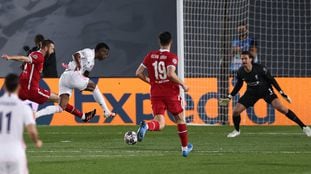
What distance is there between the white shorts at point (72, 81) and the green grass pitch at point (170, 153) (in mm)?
1064

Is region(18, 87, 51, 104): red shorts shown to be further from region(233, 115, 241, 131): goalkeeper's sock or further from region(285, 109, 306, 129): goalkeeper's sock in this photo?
region(285, 109, 306, 129): goalkeeper's sock

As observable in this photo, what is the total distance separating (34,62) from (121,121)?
19.2 ft

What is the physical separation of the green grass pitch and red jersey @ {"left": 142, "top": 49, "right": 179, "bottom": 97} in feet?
3.53

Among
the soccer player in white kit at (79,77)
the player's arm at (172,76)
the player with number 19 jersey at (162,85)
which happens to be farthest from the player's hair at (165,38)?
the soccer player in white kit at (79,77)

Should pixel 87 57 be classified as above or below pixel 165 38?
below

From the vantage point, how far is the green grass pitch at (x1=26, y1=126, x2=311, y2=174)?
14.4 m

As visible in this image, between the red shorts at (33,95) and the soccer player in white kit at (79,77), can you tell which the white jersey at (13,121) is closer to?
the soccer player in white kit at (79,77)

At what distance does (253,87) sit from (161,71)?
5912 millimetres

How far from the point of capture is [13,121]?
998 cm

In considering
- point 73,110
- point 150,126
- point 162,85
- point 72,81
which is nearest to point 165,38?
point 162,85

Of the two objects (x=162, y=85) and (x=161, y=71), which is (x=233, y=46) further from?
(x=161, y=71)

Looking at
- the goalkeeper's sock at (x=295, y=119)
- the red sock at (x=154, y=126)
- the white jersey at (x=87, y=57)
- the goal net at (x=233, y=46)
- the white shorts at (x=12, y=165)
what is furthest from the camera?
the goal net at (x=233, y=46)

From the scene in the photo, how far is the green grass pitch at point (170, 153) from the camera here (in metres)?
14.4

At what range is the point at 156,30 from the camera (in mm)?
32250
